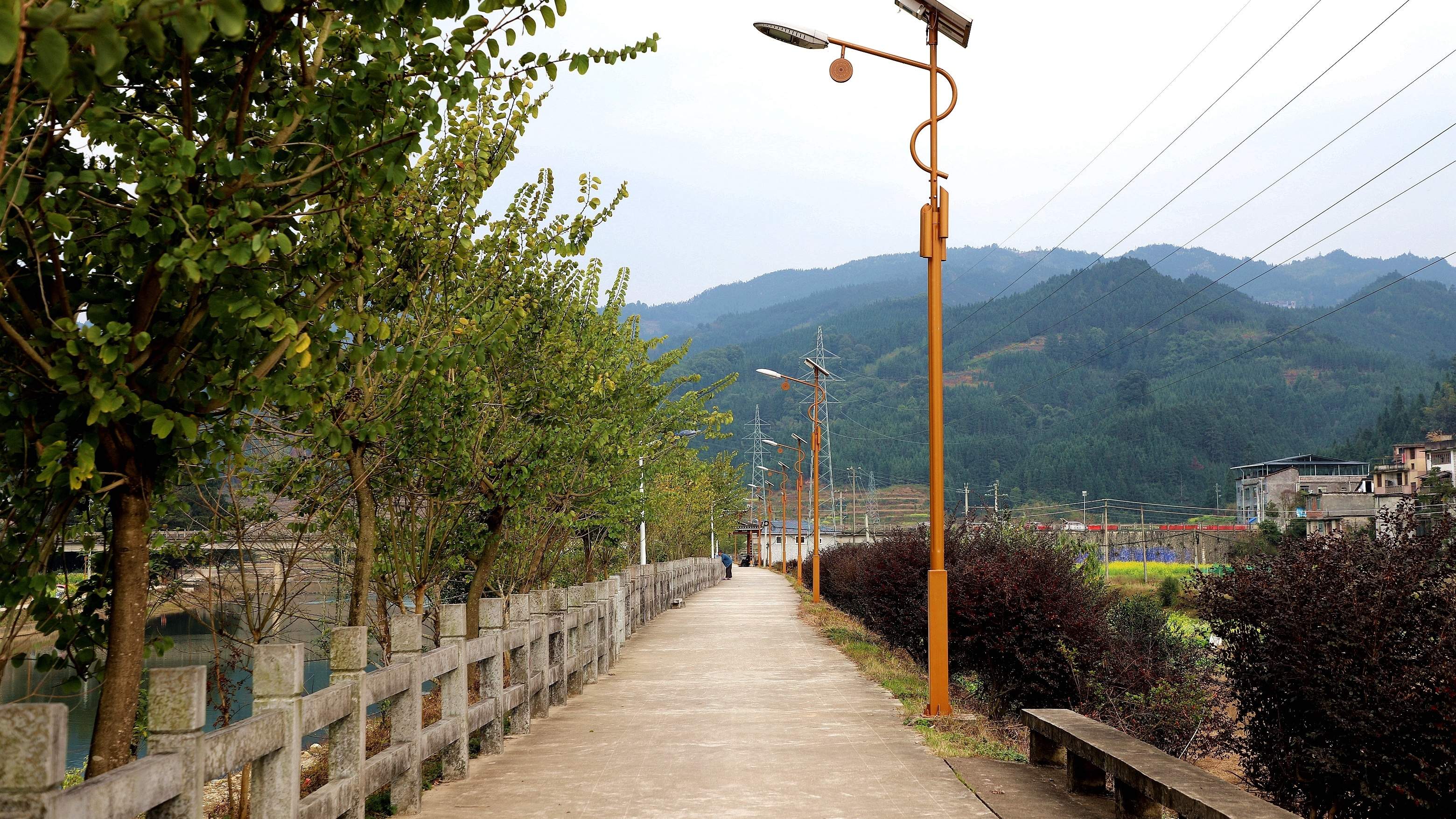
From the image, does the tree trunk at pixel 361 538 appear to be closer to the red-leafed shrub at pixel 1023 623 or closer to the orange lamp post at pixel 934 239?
the orange lamp post at pixel 934 239

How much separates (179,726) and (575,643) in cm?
979

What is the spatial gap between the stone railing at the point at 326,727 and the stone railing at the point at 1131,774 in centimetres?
439

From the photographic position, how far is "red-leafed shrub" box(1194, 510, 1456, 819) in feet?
22.8

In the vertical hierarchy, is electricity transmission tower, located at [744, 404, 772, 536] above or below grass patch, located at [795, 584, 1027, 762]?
above

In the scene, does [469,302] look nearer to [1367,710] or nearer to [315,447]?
[315,447]

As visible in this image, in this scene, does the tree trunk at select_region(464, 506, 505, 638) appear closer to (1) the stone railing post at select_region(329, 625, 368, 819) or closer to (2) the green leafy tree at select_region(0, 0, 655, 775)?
(1) the stone railing post at select_region(329, 625, 368, 819)

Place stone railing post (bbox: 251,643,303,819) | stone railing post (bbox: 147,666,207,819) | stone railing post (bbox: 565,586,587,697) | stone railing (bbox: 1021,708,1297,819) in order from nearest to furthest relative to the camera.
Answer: stone railing post (bbox: 147,666,207,819) → stone railing post (bbox: 251,643,303,819) → stone railing (bbox: 1021,708,1297,819) → stone railing post (bbox: 565,586,587,697)

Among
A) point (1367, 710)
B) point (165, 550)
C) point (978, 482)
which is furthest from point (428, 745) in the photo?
point (978, 482)

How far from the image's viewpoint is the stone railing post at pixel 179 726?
4.61 meters

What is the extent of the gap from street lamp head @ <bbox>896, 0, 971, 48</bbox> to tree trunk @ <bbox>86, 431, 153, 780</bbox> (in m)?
10.5

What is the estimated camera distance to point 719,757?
32.5 ft

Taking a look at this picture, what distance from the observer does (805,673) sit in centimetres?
1672

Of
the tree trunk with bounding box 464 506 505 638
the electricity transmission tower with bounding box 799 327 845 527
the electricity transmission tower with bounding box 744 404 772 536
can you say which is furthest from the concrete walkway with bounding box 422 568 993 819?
the electricity transmission tower with bounding box 744 404 772 536

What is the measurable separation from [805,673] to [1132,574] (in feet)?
174
